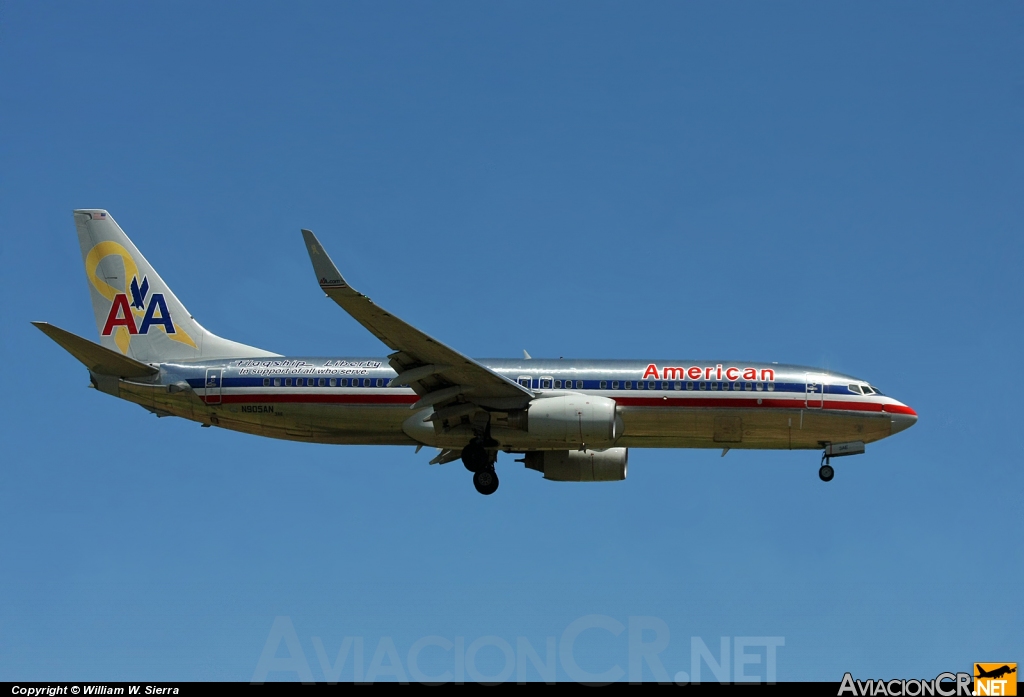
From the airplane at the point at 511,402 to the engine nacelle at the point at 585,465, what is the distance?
0.07 metres

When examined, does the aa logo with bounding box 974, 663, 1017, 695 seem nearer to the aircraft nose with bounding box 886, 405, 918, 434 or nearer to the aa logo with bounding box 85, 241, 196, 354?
the aircraft nose with bounding box 886, 405, 918, 434

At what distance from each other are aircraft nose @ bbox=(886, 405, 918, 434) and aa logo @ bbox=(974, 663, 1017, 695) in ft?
35.8

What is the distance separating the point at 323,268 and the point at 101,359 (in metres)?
10.1

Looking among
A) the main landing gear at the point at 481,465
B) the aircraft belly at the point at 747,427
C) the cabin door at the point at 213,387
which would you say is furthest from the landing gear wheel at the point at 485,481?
the cabin door at the point at 213,387

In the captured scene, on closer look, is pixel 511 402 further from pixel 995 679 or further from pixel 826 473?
pixel 995 679

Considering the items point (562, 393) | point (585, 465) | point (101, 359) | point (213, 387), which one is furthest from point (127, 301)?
point (585, 465)

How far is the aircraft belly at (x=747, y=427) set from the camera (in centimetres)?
3747

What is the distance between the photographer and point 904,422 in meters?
38.3

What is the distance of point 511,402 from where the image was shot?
36.9 m

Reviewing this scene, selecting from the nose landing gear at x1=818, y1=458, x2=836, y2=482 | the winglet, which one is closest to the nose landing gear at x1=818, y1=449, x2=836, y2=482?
the nose landing gear at x1=818, y1=458, x2=836, y2=482

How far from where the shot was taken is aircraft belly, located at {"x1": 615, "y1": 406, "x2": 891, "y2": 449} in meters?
37.5

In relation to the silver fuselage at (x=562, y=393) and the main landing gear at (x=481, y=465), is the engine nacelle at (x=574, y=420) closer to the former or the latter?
the silver fuselage at (x=562, y=393)

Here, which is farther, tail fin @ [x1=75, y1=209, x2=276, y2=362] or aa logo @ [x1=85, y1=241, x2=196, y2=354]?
aa logo @ [x1=85, y1=241, x2=196, y2=354]

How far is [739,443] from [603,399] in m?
4.77
